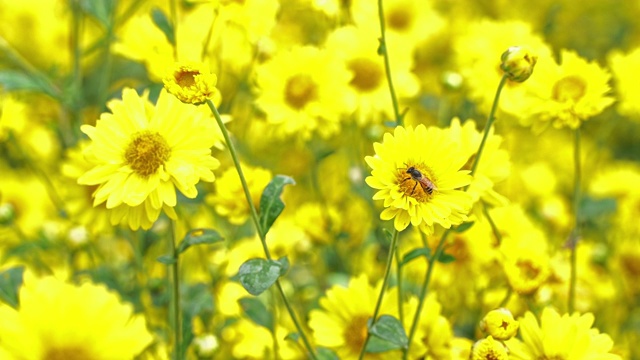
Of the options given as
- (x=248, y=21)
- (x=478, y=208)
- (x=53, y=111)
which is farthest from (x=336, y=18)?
(x=53, y=111)

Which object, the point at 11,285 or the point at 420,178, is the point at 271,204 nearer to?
the point at 420,178

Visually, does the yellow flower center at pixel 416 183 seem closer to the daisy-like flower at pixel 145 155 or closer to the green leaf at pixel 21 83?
the daisy-like flower at pixel 145 155

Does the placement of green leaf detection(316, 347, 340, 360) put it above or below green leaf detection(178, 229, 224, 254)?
below

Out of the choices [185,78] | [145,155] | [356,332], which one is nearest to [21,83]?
[145,155]

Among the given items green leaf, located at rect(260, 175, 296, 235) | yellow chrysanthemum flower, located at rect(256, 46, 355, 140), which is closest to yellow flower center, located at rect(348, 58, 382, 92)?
yellow chrysanthemum flower, located at rect(256, 46, 355, 140)

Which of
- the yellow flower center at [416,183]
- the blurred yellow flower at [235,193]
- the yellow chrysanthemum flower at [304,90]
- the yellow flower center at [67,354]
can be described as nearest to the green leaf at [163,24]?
the yellow chrysanthemum flower at [304,90]

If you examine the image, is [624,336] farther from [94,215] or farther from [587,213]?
[94,215]

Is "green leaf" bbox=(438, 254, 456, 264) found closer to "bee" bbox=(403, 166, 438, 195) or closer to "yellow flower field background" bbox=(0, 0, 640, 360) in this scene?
"yellow flower field background" bbox=(0, 0, 640, 360)
